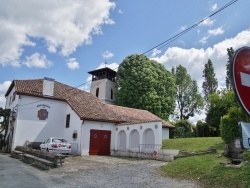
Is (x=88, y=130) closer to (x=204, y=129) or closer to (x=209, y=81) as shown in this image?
(x=204, y=129)

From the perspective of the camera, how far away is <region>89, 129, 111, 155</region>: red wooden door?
2470cm

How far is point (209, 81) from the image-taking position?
50281 millimetres

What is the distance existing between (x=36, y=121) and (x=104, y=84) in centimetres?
2445

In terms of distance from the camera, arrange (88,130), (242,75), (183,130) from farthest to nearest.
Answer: (183,130), (88,130), (242,75)

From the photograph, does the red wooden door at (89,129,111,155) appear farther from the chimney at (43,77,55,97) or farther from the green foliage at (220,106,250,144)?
the green foliage at (220,106,250,144)

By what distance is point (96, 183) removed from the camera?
10.5 metres

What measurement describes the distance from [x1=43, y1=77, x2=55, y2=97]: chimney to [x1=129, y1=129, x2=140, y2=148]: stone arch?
10177 millimetres

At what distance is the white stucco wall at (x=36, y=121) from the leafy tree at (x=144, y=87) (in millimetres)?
16060

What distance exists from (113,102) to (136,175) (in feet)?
123

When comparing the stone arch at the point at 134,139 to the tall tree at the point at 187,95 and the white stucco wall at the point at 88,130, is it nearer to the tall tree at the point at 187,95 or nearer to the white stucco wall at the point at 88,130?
the white stucco wall at the point at 88,130

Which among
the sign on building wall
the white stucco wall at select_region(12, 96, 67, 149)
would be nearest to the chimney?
the white stucco wall at select_region(12, 96, 67, 149)

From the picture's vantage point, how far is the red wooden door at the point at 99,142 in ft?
81.0

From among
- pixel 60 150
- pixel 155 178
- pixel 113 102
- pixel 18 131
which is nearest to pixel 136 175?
pixel 155 178

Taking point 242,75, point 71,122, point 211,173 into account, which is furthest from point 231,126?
point 71,122
